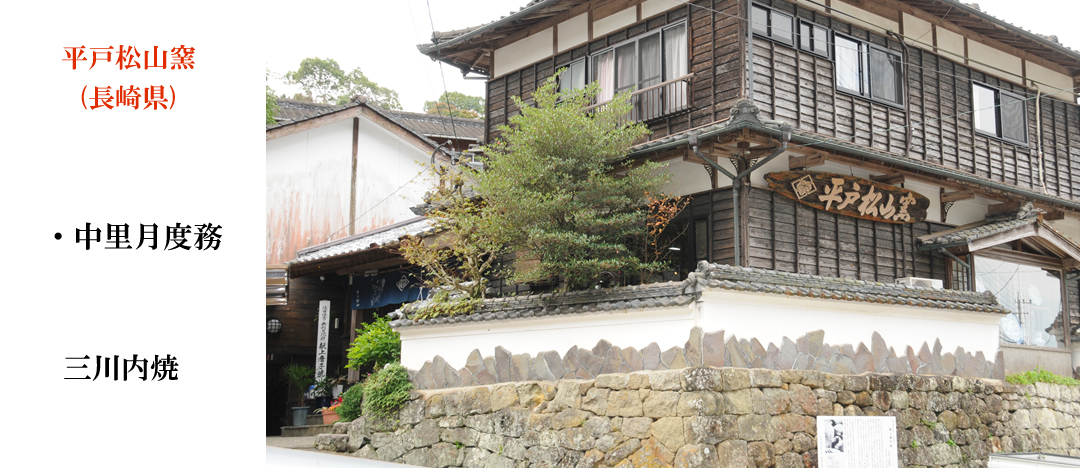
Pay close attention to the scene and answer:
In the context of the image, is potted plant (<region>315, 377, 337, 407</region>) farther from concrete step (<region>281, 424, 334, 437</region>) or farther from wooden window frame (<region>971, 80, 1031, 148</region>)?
wooden window frame (<region>971, 80, 1031, 148</region>)

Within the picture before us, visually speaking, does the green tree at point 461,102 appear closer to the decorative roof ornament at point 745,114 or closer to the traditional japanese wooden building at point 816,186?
the traditional japanese wooden building at point 816,186

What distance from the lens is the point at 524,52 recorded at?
54.9 ft

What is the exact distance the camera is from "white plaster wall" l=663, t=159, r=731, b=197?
1313 centimetres

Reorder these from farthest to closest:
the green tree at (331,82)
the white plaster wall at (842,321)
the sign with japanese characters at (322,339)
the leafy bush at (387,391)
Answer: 1. the green tree at (331,82)
2. the sign with japanese characters at (322,339)
3. the leafy bush at (387,391)
4. the white plaster wall at (842,321)

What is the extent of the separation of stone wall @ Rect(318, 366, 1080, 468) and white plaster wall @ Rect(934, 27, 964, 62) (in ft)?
21.2

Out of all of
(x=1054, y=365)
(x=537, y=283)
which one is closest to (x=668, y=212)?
(x=537, y=283)

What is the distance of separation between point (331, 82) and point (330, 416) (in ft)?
107

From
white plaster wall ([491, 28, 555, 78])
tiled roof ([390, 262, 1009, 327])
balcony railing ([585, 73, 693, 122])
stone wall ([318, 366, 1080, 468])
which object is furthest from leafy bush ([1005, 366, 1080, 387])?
white plaster wall ([491, 28, 555, 78])

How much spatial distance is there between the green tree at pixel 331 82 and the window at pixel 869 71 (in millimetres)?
32679

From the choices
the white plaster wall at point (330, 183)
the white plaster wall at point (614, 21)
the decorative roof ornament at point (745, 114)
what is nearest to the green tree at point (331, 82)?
the white plaster wall at point (330, 183)

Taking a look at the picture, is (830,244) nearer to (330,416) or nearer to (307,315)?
(330,416)

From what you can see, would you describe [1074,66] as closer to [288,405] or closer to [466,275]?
[466,275]

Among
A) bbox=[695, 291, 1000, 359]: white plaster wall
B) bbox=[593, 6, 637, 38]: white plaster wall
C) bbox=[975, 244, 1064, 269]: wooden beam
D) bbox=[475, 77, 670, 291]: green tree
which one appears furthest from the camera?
bbox=[975, 244, 1064, 269]: wooden beam

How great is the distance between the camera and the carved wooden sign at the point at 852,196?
515 inches
